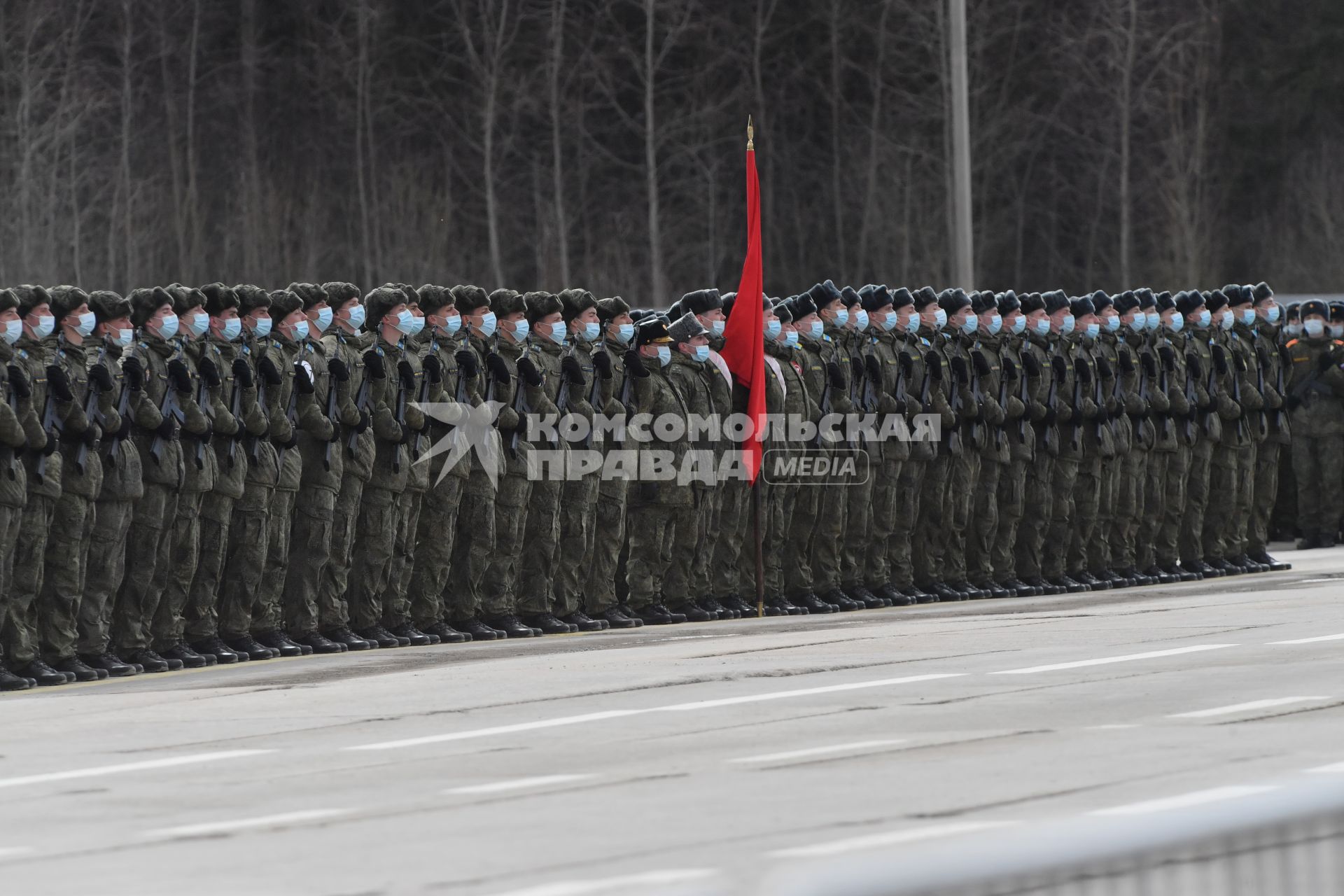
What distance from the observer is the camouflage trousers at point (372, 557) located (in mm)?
15969

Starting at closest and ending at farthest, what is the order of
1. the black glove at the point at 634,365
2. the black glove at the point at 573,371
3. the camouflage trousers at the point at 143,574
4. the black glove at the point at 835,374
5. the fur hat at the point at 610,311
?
the camouflage trousers at the point at 143,574, the black glove at the point at 573,371, the black glove at the point at 634,365, the fur hat at the point at 610,311, the black glove at the point at 835,374

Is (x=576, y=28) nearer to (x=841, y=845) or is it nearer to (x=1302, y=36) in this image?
(x=1302, y=36)

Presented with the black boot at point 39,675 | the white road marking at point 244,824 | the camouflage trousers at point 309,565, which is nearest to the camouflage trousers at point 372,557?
the camouflage trousers at point 309,565

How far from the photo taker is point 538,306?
1705cm

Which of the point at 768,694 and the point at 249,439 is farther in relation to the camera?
the point at 249,439

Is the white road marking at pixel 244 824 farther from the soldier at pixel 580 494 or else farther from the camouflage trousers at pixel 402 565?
the soldier at pixel 580 494

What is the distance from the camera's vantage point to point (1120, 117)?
55.7 metres

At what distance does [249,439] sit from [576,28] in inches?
1624

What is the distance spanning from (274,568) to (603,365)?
2854 mm

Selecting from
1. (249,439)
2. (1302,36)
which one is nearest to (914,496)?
(249,439)

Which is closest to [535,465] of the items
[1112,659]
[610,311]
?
[610,311]

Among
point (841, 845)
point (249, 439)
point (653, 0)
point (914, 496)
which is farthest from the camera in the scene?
point (653, 0)

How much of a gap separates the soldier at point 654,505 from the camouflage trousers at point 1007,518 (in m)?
3.80

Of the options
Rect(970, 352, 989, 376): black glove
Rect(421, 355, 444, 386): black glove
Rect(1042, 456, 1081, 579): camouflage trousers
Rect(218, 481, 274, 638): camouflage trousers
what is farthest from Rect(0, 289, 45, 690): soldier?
Rect(1042, 456, 1081, 579): camouflage trousers
